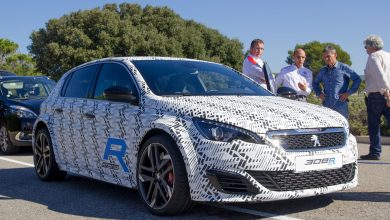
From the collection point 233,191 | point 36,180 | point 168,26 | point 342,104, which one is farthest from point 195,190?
point 168,26

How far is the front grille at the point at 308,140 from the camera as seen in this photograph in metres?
5.18

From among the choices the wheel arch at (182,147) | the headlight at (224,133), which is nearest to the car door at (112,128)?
the wheel arch at (182,147)

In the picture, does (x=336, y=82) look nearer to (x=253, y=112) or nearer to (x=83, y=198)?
(x=253, y=112)

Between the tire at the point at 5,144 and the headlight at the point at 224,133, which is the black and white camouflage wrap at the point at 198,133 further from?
the tire at the point at 5,144

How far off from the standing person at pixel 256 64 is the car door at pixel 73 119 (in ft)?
9.77

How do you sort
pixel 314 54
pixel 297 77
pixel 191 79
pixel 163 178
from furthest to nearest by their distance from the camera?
1. pixel 314 54
2. pixel 297 77
3. pixel 191 79
4. pixel 163 178

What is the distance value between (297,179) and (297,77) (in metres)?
4.69

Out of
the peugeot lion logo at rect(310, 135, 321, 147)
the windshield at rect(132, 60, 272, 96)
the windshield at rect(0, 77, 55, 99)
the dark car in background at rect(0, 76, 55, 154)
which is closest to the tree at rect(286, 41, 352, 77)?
the windshield at rect(0, 77, 55, 99)

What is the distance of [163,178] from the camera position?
5621 millimetres

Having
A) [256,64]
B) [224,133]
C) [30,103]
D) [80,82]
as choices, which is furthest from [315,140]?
[30,103]

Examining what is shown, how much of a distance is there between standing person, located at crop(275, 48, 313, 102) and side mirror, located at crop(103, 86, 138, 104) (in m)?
4.11

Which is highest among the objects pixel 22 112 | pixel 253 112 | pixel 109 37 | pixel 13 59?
pixel 109 37

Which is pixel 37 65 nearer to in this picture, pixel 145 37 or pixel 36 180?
pixel 145 37

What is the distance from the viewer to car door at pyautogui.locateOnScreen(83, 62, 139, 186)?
6125 millimetres
